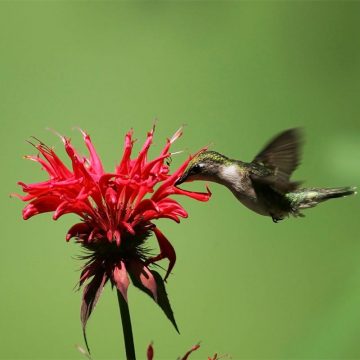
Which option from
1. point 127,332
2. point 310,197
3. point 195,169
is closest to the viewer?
point 127,332

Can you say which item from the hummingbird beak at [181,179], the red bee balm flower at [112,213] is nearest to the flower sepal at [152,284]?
the red bee balm flower at [112,213]

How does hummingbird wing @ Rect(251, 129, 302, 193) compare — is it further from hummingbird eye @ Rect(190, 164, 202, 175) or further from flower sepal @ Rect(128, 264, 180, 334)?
flower sepal @ Rect(128, 264, 180, 334)

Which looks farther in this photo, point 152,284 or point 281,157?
point 281,157

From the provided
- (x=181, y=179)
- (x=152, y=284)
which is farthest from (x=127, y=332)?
(x=181, y=179)

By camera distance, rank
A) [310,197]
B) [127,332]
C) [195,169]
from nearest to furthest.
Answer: [127,332] → [195,169] → [310,197]

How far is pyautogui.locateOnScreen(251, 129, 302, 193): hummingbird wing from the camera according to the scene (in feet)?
2.71

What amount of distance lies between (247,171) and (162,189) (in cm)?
13

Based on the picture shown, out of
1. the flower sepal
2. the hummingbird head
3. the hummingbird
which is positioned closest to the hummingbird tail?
the hummingbird

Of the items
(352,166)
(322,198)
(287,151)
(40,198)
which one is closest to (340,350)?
(352,166)

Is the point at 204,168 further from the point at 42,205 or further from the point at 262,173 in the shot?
the point at 42,205

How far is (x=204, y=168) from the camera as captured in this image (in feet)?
2.75

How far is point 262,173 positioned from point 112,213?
23 cm

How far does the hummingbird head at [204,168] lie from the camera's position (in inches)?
32.1

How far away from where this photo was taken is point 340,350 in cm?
190
